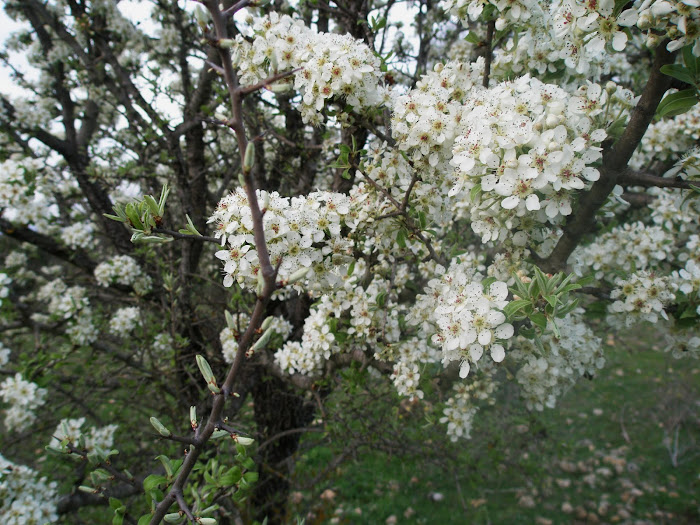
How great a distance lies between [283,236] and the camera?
147 centimetres

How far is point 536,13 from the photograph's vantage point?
1702 millimetres

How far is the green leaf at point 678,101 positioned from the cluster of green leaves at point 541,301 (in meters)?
0.65

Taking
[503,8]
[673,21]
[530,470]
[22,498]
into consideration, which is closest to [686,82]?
[673,21]

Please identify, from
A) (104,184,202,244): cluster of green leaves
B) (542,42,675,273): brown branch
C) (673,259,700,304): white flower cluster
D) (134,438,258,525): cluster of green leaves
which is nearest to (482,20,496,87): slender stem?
(542,42,675,273): brown branch

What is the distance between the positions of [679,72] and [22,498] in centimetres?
366

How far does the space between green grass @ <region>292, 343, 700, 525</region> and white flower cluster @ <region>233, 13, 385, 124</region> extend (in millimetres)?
2710

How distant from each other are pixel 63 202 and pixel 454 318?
16.7ft

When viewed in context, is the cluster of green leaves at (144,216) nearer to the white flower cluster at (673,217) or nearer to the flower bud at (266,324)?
the flower bud at (266,324)

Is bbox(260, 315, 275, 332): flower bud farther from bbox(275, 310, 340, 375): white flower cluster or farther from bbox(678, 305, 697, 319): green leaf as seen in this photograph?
bbox(678, 305, 697, 319): green leaf

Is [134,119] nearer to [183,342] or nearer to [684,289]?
[183,342]

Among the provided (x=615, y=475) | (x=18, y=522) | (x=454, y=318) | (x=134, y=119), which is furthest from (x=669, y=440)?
(x=134, y=119)

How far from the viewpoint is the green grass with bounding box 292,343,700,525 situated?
420 cm

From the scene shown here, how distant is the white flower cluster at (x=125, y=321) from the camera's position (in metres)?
3.90

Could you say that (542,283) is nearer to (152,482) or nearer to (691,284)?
(691,284)
